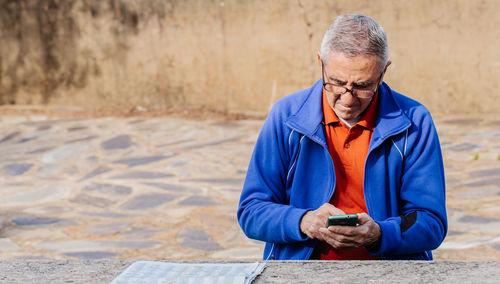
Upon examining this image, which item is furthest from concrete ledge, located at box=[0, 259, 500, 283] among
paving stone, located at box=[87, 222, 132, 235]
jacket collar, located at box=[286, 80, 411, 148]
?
paving stone, located at box=[87, 222, 132, 235]

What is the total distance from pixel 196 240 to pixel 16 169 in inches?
105

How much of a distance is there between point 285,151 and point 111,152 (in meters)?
4.55

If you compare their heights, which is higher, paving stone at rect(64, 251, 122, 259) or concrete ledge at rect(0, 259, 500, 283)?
concrete ledge at rect(0, 259, 500, 283)

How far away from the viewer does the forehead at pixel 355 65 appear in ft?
7.00

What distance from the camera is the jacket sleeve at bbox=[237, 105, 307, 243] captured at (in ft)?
7.31

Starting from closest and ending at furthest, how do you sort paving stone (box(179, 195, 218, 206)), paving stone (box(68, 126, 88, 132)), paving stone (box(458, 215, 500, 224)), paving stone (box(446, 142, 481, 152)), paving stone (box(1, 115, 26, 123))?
paving stone (box(458, 215, 500, 224)) < paving stone (box(179, 195, 218, 206)) < paving stone (box(446, 142, 481, 152)) < paving stone (box(68, 126, 88, 132)) < paving stone (box(1, 115, 26, 123))

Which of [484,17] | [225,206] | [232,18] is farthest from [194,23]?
[225,206]

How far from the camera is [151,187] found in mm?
5406

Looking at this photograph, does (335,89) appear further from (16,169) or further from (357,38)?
(16,169)

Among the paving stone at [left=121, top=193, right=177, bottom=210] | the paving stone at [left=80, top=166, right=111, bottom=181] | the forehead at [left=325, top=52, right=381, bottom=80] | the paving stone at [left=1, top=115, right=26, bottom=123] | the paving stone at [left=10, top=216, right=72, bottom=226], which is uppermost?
the forehead at [left=325, top=52, right=381, bottom=80]

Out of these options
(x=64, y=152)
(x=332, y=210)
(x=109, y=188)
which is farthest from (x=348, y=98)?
(x=64, y=152)

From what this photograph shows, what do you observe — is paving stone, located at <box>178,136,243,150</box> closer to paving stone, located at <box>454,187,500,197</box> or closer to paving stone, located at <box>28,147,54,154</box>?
paving stone, located at <box>28,147,54,154</box>

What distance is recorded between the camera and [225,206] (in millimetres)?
4848

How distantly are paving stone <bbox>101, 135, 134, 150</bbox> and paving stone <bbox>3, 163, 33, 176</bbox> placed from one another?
83 cm
